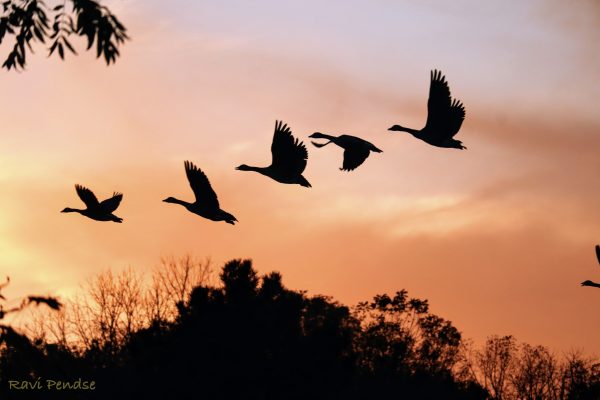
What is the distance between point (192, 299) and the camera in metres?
27.8

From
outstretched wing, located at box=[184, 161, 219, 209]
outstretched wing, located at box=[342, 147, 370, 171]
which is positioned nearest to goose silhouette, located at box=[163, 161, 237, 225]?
outstretched wing, located at box=[184, 161, 219, 209]

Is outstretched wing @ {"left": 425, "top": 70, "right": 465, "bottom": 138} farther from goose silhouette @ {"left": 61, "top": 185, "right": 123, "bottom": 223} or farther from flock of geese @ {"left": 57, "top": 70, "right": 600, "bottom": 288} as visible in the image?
goose silhouette @ {"left": 61, "top": 185, "right": 123, "bottom": 223}

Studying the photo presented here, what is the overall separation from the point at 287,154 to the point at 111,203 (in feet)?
18.3

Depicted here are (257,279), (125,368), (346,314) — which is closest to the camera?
(257,279)

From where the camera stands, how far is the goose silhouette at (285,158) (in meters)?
18.9

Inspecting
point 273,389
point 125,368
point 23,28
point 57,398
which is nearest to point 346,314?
point 125,368

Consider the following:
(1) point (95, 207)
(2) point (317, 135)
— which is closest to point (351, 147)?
(2) point (317, 135)

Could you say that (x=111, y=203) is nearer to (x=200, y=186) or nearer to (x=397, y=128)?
(x=200, y=186)

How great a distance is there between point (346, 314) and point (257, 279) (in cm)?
2622

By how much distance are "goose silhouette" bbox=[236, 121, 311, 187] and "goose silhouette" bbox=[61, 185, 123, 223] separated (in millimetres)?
4183

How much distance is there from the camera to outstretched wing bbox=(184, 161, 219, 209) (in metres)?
18.7

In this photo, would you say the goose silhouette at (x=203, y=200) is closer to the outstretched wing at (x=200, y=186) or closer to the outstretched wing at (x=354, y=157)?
the outstretched wing at (x=200, y=186)

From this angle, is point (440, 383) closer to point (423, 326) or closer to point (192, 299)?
point (423, 326)

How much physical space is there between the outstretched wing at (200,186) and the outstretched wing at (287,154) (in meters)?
1.43
